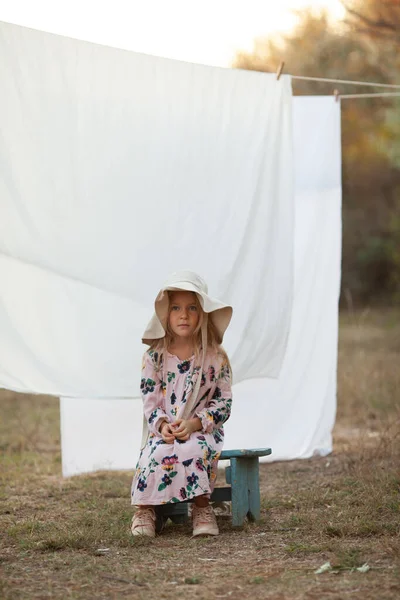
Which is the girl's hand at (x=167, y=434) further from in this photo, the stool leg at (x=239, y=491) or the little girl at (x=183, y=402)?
the stool leg at (x=239, y=491)

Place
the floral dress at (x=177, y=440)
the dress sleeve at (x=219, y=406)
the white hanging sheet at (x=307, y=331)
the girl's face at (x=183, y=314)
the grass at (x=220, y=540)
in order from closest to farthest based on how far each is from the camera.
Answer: the grass at (x=220, y=540) → the floral dress at (x=177, y=440) → the dress sleeve at (x=219, y=406) → the girl's face at (x=183, y=314) → the white hanging sheet at (x=307, y=331)

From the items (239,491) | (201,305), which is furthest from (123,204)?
(239,491)

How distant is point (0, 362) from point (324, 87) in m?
10.9

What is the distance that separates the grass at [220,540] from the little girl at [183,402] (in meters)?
0.15

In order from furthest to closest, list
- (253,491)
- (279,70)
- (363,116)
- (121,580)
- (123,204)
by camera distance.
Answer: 1. (363,116)
2. (279,70)
3. (123,204)
4. (253,491)
5. (121,580)

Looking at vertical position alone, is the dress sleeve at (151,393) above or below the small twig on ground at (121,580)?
above

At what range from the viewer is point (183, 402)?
3.46 meters

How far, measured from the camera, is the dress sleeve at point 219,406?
343 centimetres

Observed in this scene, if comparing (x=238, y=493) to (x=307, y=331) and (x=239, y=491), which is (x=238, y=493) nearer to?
(x=239, y=491)

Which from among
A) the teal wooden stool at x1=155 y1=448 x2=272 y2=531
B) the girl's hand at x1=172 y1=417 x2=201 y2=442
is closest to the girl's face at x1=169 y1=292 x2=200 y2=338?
the girl's hand at x1=172 y1=417 x2=201 y2=442

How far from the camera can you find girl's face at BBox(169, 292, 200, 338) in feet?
11.6

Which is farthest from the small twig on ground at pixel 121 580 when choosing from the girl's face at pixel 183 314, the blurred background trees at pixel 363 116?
the blurred background trees at pixel 363 116

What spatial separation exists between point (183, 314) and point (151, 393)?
0.32m

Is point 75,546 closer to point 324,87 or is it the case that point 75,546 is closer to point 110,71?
point 110,71
